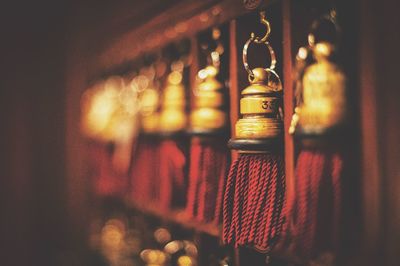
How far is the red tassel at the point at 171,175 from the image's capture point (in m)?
1.65

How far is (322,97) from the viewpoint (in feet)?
3.76

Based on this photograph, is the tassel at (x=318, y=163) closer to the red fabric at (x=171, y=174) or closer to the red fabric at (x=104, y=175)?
the red fabric at (x=171, y=174)

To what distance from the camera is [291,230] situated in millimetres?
1177

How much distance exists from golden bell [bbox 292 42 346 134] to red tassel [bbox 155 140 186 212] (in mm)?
599

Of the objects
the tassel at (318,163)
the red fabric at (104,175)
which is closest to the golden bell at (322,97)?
the tassel at (318,163)

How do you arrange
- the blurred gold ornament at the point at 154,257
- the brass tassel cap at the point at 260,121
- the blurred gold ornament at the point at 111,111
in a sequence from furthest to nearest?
the blurred gold ornament at the point at 111,111 < the blurred gold ornament at the point at 154,257 < the brass tassel cap at the point at 260,121

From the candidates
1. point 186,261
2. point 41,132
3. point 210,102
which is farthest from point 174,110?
point 41,132

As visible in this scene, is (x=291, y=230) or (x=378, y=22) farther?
(x=291, y=230)

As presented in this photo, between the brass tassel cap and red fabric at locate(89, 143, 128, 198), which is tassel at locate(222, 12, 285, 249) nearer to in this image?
the brass tassel cap

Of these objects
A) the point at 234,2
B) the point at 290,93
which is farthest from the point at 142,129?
the point at 290,93

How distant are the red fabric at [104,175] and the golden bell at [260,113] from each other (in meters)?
1.15

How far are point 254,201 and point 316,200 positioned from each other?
155 millimetres

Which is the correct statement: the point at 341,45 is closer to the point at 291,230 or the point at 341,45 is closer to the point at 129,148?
the point at 291,230

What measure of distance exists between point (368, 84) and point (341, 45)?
376mm
